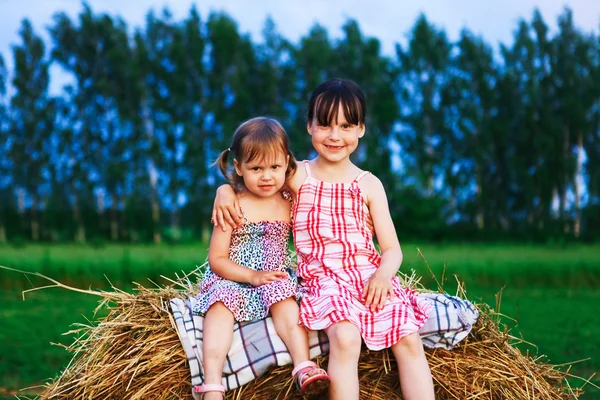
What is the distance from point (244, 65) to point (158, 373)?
30.5 meters

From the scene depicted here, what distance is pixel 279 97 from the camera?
1350 inches

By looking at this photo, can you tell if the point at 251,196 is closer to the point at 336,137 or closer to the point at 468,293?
the point at 336,137

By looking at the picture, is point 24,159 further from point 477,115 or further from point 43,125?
point 477,115

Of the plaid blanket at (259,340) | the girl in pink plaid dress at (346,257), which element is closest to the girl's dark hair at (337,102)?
the girl in pink plaid dress at (346,257)

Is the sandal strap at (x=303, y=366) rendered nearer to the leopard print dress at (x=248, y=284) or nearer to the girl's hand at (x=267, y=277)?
the leopard print dress at (x=248, y=284)

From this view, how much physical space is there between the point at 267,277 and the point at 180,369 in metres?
0.70

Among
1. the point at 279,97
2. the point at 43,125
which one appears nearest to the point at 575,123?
the point at 279,97

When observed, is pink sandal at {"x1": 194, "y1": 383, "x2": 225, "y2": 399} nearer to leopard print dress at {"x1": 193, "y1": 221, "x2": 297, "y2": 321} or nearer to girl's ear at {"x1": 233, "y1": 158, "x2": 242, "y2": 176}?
leopard print dress at {"x1": 193, "y1": 221, "x2": 297, "y2": 321}

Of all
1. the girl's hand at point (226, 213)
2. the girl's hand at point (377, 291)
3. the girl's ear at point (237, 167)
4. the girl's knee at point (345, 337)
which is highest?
the girl's ear at point (237, 167)

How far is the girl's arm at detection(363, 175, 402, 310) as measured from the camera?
378cm

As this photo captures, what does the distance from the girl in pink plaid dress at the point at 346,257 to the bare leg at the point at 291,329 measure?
0.17 ft

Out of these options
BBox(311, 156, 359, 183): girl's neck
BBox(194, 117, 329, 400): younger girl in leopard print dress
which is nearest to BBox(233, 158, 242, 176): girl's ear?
BBox(194, 117, 329, 400): younger girl in leopard print dress

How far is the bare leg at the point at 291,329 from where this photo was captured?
3.68 meters

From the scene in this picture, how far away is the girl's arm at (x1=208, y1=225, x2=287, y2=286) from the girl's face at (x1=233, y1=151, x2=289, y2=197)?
311 millimetres
